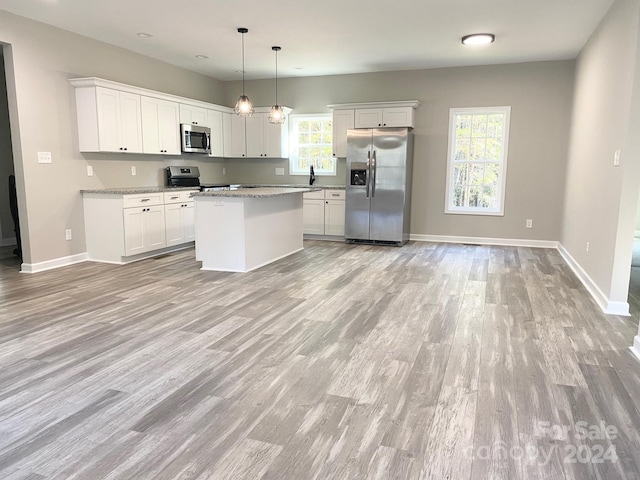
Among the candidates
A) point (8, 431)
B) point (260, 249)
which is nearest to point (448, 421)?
point (8, 431)

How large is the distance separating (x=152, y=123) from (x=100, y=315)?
3445 mm

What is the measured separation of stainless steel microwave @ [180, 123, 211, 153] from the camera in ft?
22.2

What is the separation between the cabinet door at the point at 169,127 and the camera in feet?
20.8

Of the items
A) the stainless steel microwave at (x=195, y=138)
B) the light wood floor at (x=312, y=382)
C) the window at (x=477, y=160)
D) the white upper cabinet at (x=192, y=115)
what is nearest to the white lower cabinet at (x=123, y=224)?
the light wood floor at (x=312, y=382)

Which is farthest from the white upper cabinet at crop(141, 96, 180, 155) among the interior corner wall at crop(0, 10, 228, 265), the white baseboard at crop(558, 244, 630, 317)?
the white baseboard at crop(558, 244, 630, 317)

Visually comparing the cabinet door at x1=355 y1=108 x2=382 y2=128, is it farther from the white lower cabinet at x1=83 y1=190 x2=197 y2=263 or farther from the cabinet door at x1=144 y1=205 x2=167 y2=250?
the cabinet door at x1=144 y1=205 x2=167 y2=250

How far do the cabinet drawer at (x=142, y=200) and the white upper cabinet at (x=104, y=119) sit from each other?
65 centimetres

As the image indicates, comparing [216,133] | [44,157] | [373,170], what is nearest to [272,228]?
[373,170]

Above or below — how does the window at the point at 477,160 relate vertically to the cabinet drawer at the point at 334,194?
above

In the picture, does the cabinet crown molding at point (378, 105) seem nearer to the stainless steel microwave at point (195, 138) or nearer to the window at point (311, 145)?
the window at point (311, 145)

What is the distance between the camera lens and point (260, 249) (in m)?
5.39

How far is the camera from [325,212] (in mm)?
7473

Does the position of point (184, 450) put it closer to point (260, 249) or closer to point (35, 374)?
point (35, 374)

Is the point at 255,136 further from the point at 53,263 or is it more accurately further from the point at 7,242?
the point at 7,242
